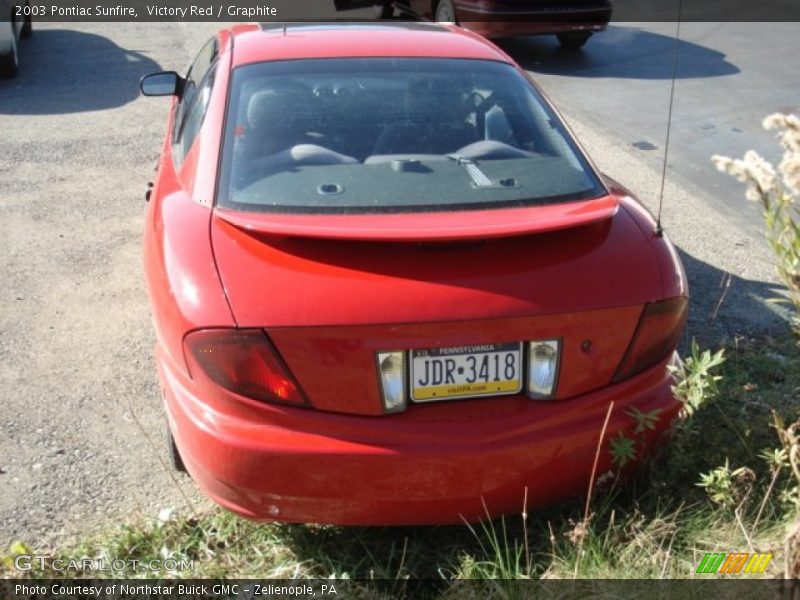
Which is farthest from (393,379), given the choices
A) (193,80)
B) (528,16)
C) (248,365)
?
(528,16)

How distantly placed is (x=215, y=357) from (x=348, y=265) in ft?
1.54

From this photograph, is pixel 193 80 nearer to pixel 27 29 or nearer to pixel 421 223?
pixel 421 223

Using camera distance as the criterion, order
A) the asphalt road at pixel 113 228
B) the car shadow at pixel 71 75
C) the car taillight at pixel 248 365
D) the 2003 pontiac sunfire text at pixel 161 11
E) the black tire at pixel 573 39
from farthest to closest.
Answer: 1. the 2003 pontiac sunfire text at pixel 161 11
2. the black tire at pixel 573 39
3. the car shadow at pixel 71 75
4. the asphalt road at pixel 113 228
5. the car taillight at pixel 248 365

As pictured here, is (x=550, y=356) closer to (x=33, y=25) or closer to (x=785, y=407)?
(x=785, y=407)

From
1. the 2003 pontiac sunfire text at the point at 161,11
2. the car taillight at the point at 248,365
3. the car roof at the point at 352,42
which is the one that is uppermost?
the car roof at the point at 352,42

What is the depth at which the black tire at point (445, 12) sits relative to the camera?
10.9 m

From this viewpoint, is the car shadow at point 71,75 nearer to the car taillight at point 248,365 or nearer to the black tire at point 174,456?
the black tire at point 174,456

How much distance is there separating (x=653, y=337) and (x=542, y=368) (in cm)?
42

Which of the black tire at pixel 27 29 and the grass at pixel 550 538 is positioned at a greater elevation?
the grass at pixel 550 538

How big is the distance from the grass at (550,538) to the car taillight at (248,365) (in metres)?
0.65

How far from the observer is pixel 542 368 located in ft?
9.01

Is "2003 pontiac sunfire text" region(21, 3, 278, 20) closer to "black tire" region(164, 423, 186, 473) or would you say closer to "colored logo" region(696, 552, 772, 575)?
"black tire" region(164, 423, 186, 473)

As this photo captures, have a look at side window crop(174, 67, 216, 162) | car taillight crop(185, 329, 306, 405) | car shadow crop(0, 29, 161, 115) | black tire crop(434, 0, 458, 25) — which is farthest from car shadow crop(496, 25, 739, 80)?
car taillight crop(185, 329, 306, 405)

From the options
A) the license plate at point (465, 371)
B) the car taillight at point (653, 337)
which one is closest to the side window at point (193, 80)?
the license plate at point (465, 371)
